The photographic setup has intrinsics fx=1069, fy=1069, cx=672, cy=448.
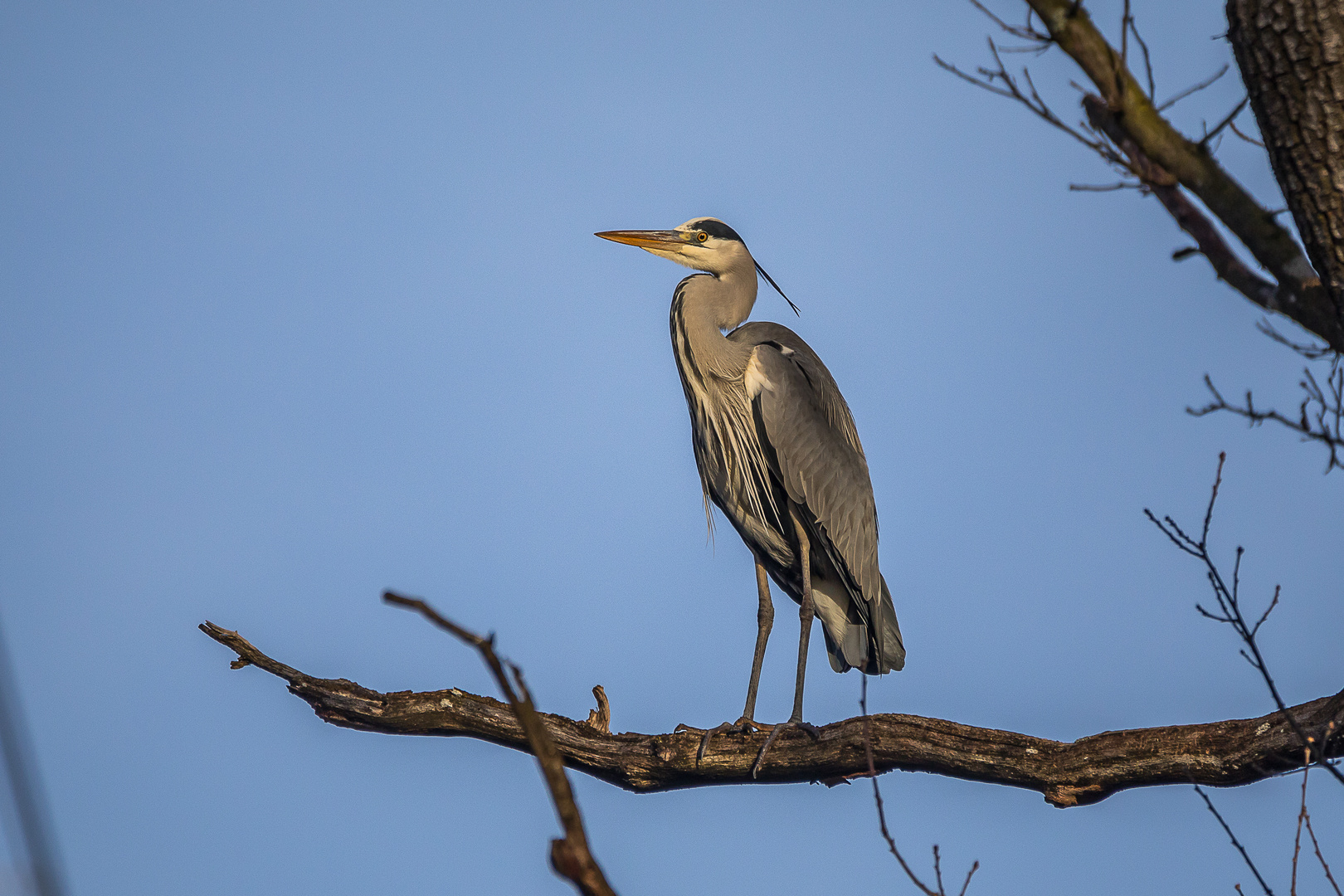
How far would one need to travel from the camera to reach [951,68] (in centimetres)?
237

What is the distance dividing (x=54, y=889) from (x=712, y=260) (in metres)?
5.60

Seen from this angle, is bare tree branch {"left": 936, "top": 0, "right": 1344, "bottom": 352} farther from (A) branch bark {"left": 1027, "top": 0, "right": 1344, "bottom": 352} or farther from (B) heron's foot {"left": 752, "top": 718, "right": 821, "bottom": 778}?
(B) heron's foot {"left": 752, "top": 718, "right": 821, "bottom": 778}

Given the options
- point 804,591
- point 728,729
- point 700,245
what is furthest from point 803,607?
point 700,245

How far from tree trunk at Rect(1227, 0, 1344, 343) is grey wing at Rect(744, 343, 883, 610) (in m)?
3.55

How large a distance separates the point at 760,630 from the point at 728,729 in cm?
104

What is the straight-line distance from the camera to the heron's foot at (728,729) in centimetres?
407

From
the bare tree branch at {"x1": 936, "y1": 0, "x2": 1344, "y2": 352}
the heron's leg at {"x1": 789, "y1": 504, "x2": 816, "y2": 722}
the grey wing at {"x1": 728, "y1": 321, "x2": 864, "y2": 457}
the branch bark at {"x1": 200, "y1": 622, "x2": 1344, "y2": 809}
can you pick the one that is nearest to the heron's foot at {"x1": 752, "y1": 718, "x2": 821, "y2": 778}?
the branch bark at {"x1": 200, "y1": 622, "x2": 1344, "y2": 809}

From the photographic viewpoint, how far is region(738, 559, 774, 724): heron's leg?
480cm

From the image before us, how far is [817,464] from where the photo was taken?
5383 millimetres

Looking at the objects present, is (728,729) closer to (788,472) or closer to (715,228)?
(788,472)

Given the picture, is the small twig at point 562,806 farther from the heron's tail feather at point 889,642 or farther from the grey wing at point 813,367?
the grey wing at point 813,367

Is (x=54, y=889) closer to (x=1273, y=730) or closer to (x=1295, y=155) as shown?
(x=1295, y=155)

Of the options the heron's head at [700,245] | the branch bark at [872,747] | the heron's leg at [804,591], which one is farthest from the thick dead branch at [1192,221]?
the heron's head at [700,245]

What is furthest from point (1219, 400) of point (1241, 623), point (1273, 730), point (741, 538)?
point (741, 538)
